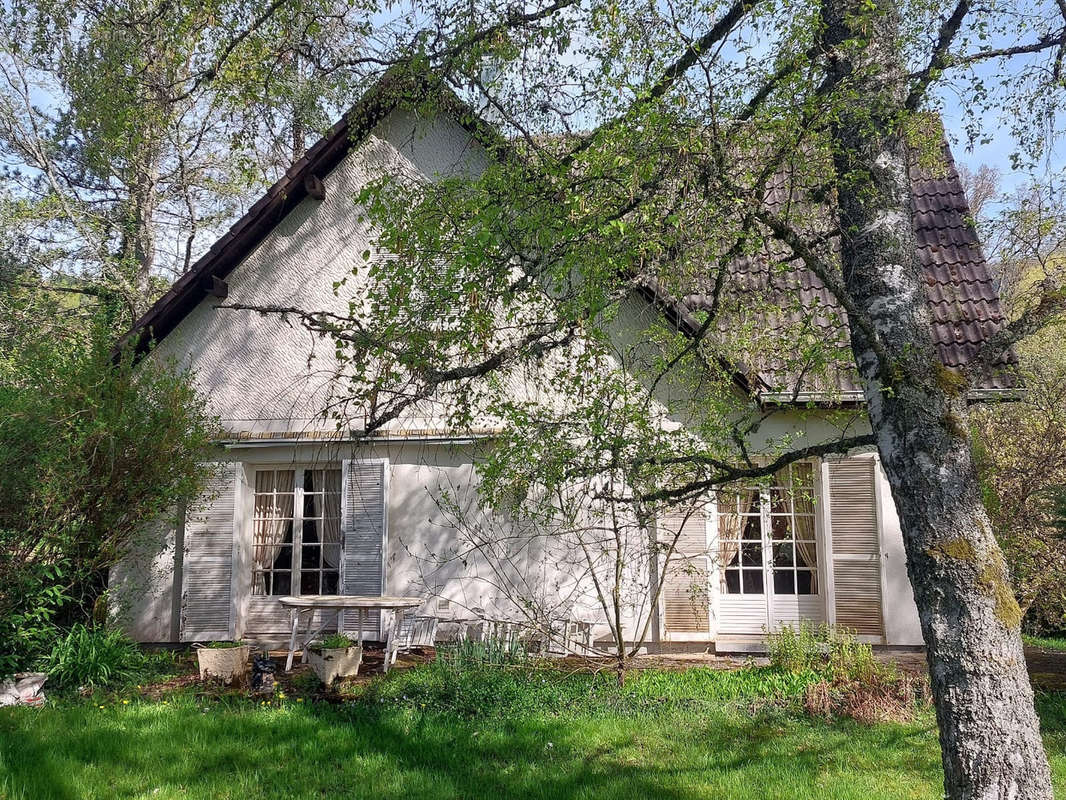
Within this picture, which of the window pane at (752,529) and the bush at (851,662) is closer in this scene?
the bush at (851,662)

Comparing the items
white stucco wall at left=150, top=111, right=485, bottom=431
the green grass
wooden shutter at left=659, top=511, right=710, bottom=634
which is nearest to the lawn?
wooden shutter at left=659, top=511, right=710, bottom=634

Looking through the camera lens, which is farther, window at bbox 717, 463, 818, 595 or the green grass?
the green grass

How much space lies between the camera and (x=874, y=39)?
416 cm

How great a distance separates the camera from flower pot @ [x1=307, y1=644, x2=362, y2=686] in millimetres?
7406

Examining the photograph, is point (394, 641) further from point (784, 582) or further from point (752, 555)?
point (784, 582)

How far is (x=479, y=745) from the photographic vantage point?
5.81 m

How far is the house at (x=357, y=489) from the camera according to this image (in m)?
8.56

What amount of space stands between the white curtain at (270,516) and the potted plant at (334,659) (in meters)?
2.02

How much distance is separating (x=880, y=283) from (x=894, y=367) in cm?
49

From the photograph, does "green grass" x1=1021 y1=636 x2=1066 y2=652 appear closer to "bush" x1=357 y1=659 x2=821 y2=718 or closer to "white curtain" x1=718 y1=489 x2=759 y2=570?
"white curtain" x1=718 y1=489 x2=759 y2=570

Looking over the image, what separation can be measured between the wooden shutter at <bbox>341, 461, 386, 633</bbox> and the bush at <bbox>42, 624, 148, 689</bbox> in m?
2.19

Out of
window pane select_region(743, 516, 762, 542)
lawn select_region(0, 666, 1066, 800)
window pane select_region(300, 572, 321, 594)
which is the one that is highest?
window pane select_region(743, 516, 762, 542)

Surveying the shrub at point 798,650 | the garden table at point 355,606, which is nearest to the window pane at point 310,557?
the garden table at point 355,606

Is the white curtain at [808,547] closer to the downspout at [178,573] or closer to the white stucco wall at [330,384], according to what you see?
the white stucco wall at [330,384]
